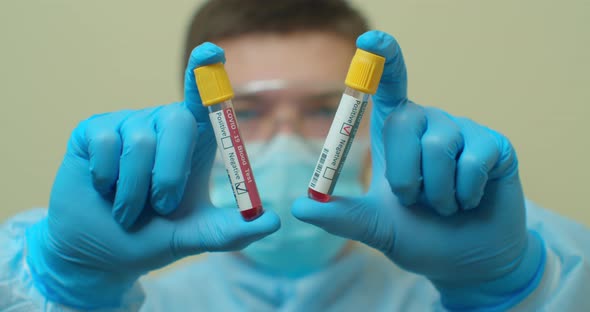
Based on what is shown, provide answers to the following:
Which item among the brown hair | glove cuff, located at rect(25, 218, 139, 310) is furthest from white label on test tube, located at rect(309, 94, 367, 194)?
the brown hair

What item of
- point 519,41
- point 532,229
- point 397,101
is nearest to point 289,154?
point 397,101

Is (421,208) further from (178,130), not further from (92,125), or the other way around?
(92,125)

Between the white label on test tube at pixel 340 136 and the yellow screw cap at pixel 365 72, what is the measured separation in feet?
0.07

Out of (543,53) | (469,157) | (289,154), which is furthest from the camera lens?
(543,53)

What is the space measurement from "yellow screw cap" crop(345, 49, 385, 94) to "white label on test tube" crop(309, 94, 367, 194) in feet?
0.07

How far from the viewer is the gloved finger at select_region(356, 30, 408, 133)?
61 centimetres

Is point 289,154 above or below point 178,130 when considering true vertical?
below

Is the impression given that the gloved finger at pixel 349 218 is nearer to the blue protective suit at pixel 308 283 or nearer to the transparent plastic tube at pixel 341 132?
the transparent plastic tube at pixel 341 132

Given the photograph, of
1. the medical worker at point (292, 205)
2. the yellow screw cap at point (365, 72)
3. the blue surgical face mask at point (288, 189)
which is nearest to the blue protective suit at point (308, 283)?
the medical worker at point (292, 205)

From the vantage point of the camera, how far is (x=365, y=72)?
0.59 metres

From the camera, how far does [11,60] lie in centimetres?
136

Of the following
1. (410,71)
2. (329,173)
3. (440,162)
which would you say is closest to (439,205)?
(440,162)

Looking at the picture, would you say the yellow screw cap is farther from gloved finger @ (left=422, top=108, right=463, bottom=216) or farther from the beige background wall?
the beige background wall

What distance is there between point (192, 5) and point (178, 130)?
0.82 metres
